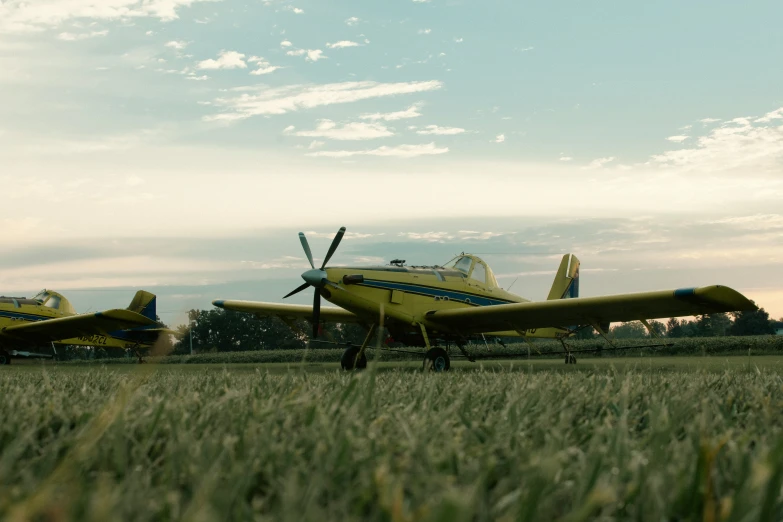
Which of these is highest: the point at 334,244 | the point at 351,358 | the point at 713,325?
the point at 334,244

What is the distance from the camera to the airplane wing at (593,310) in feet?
43.4

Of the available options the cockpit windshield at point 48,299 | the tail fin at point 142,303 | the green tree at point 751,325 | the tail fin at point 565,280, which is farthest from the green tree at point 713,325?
the cockpit windshield at point 48,299

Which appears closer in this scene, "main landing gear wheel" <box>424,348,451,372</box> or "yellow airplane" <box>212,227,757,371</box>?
"main landing gear wheel" <box>424,348,451,372</box>

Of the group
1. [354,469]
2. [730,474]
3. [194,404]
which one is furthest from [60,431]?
[730,474]

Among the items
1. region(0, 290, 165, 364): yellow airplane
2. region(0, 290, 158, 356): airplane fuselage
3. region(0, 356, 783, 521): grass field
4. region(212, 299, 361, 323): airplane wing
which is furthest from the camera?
region(0, 290, 158, 356): airplane fuselage

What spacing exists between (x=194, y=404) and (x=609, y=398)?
1565mm

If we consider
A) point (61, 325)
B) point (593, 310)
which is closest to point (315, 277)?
point (593, 310)

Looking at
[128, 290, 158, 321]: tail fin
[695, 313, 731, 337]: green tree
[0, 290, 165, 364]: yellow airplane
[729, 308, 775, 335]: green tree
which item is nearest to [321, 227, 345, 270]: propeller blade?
[0, 290, 165, 364]: yellow airplane

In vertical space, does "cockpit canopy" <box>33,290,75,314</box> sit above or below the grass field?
below

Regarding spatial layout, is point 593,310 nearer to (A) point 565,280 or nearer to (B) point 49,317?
(A) point 565,280

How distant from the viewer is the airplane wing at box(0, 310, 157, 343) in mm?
21078

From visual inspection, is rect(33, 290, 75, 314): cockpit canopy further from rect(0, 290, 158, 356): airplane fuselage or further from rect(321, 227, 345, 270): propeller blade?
rect(321, 227, 345, 270): propeller blade

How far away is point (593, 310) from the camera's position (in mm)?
15266

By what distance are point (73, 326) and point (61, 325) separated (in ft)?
1.44
